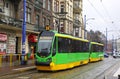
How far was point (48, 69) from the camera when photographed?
23719 millimetres

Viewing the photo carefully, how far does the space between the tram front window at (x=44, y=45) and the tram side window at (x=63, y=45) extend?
3.44 feet

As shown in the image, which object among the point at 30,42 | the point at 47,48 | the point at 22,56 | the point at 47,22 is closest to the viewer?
the point at 47,48

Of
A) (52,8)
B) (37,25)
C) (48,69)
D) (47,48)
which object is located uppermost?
(52,8)

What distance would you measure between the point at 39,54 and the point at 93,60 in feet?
66.4

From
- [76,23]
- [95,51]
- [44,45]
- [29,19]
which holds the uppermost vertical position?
[76,23]

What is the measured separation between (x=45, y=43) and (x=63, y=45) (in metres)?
1.94

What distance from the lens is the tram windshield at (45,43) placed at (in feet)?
77.4

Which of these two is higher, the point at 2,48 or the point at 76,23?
the point at 76,23

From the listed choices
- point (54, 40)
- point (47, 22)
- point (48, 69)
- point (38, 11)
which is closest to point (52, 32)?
point (54, 40)

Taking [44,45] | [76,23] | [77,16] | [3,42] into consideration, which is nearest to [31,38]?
[3,42]

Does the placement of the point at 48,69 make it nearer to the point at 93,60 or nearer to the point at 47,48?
the point at 47,48

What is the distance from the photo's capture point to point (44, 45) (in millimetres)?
23922

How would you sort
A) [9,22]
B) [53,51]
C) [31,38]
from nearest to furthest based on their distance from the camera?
[53,51] → [9,22] → [31,38]

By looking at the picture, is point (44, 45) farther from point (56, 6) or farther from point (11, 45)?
point (56, 6)
